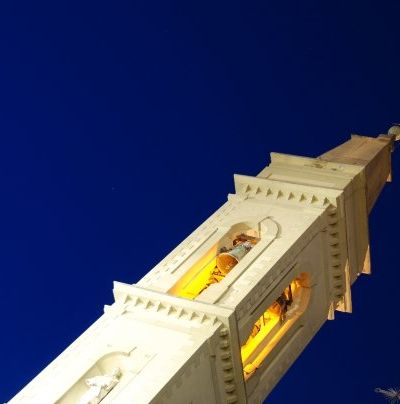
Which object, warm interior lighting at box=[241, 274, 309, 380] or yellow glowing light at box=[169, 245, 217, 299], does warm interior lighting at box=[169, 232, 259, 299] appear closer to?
yellow glowing light at box=[169, 245, 217, 299]

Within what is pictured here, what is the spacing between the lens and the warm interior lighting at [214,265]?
51125 mm

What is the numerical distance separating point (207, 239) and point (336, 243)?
5815 millimetres

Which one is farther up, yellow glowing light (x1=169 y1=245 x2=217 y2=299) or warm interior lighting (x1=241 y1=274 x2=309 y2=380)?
yellow glowing light (x1=169 y1=245 x2=217 y2=299)

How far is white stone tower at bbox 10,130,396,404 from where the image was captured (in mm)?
45562

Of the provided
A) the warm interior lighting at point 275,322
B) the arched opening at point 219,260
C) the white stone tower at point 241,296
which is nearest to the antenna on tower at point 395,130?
the white stone tower at point 241,296

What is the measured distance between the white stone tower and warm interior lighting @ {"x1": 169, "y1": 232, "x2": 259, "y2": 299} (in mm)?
50

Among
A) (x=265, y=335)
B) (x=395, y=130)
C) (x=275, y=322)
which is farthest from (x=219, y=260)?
(x=395, y=130)

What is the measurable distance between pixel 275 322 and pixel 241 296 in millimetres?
4972

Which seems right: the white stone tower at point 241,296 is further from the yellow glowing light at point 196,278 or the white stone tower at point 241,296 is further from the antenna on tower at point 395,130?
the antenna on tower at point 395,130

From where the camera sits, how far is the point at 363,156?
57.4 m

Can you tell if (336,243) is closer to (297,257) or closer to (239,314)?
(297,257)

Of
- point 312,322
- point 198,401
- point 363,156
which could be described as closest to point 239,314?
point 198,401

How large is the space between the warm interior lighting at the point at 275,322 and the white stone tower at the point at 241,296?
5cm

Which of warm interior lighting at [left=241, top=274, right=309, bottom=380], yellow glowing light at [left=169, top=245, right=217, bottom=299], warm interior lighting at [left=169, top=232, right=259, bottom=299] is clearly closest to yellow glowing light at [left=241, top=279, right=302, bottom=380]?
warm interior lighting at [left=241, top=274, right=309, bottom=380]
